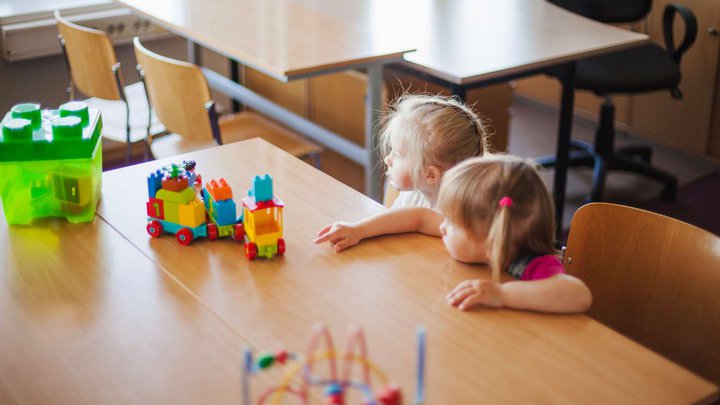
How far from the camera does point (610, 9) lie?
3459mm

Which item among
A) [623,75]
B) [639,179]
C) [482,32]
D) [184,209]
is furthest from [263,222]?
[639,179]

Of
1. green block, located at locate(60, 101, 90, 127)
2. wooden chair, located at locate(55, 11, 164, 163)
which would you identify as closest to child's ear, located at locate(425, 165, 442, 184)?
green block, located at locate(60, 101, 90, 127)

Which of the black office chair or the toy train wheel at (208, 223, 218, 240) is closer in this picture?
the toy train wheel at (208, 223, 218, 240)

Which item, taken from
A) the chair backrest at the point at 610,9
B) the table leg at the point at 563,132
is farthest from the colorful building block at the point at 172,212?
the chair backrest at the point at 610,9

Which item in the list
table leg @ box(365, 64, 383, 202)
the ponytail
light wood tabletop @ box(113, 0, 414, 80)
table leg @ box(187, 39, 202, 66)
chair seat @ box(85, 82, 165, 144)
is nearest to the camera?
the ponytail

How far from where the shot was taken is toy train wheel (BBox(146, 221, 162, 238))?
160 centimetres

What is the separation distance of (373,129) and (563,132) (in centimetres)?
77

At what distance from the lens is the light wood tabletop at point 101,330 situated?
1191 mm

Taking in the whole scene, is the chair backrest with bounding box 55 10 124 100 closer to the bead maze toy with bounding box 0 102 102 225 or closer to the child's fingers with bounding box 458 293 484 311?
the bead maze toy with bounding box 0 102 102 225

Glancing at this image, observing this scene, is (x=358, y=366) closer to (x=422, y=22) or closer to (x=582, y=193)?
(x=422, y=22)

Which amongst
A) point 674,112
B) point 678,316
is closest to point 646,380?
point 678,316

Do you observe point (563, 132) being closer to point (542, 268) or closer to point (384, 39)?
point (384, 39)

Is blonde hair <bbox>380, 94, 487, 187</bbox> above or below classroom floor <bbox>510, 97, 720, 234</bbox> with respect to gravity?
above

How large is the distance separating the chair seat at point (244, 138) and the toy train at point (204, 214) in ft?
3.54
